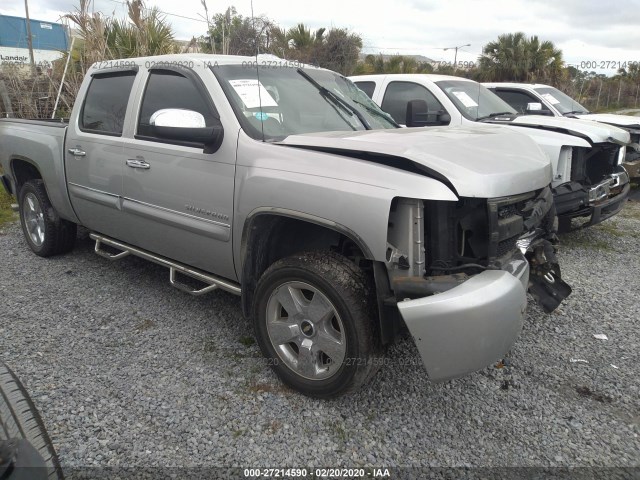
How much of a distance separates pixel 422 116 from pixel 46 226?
156 inches

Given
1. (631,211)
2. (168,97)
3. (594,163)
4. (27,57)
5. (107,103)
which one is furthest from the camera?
(27,57)

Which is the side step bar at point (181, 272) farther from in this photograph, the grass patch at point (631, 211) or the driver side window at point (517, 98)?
the driver side window at point (517, 98)

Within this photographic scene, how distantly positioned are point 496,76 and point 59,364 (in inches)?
857

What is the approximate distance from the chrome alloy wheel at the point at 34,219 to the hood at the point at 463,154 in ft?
11.0

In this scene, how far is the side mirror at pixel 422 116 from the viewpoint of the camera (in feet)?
15.5

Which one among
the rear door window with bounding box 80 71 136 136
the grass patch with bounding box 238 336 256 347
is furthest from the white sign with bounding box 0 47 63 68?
the grass patch with bounding box 238 336 256 347

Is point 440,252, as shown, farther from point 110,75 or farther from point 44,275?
point 44,275

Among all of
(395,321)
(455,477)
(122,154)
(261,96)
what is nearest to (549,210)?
(395,321)

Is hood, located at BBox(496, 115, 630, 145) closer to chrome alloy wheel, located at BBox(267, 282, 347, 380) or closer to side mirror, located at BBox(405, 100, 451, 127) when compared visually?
side mirror, located at BBox(405, 100, 451, 127)

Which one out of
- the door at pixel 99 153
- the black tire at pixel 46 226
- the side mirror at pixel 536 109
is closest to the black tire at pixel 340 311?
the door at pixel 99 153

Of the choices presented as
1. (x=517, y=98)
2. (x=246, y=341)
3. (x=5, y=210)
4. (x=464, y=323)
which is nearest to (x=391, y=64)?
(x=517, y=98)

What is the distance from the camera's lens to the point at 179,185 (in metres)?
3.31

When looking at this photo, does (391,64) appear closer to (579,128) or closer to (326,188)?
(579,128)

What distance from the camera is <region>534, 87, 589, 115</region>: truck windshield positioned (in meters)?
8.36
